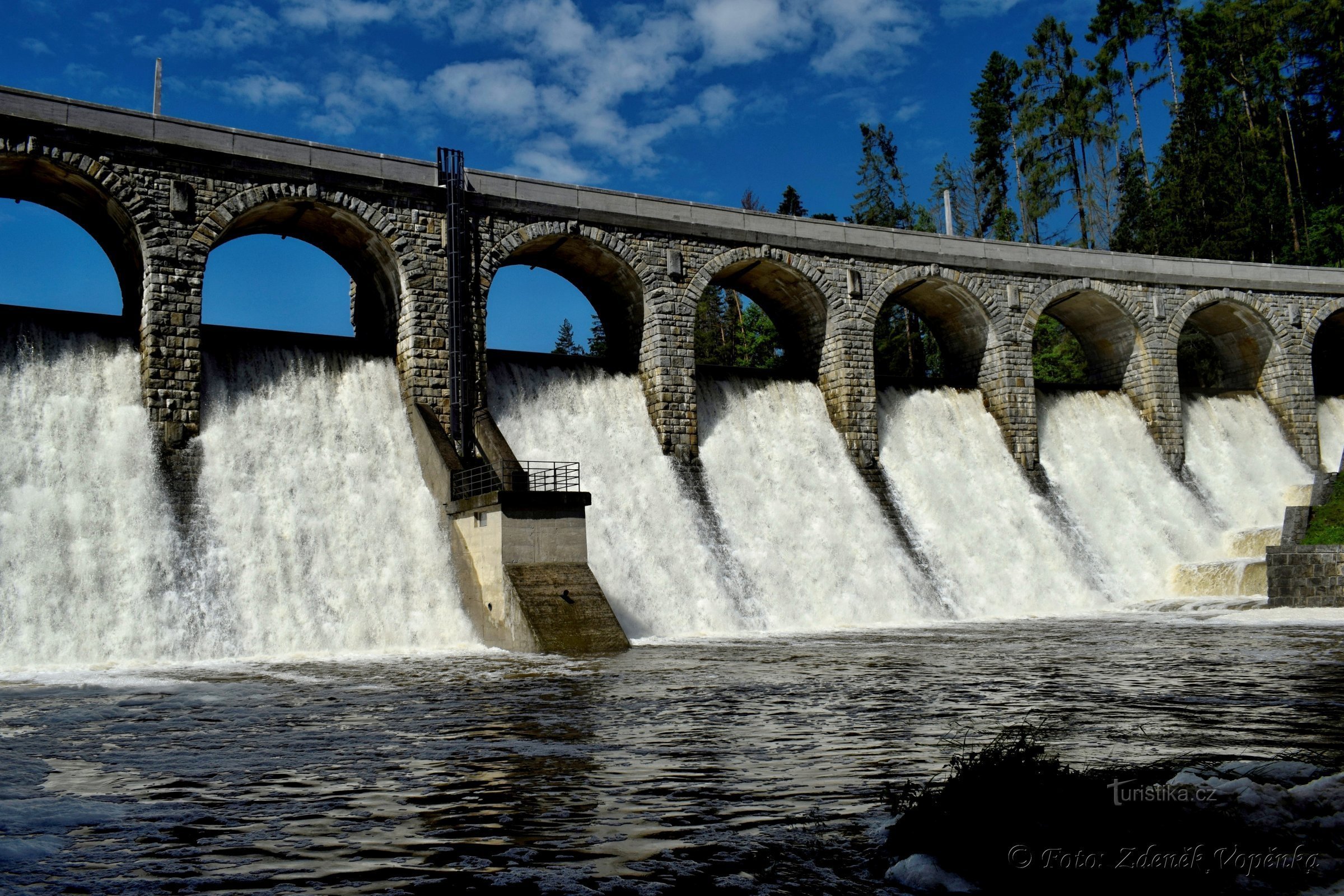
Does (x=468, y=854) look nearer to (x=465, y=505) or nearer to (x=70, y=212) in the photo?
(x=465, y=505)

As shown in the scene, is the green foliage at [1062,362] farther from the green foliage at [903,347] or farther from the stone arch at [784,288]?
the stone arch at [784,288]

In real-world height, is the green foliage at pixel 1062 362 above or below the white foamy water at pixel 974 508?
above

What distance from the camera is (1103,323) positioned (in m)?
36.7

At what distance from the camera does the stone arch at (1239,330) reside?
3719 cm

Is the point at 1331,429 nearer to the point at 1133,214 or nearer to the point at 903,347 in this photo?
the point at 1133,214

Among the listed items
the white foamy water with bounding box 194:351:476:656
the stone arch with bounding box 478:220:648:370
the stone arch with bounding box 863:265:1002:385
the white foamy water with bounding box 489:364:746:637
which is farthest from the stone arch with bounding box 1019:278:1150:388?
the white foamy water with bounding box 194:351:476:656

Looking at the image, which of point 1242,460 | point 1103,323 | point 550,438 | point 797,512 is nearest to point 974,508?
point 797,512

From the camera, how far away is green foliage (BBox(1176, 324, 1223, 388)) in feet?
160

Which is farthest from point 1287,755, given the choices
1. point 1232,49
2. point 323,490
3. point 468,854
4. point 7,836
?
point 1232,49

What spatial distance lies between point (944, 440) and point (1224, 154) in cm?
3376

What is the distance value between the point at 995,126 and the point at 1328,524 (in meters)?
39.8

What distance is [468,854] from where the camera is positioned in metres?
5.17

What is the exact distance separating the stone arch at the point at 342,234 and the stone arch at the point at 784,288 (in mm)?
7775

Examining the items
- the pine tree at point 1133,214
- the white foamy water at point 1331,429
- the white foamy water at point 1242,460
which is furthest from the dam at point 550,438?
the pine tree at point 1133,214
